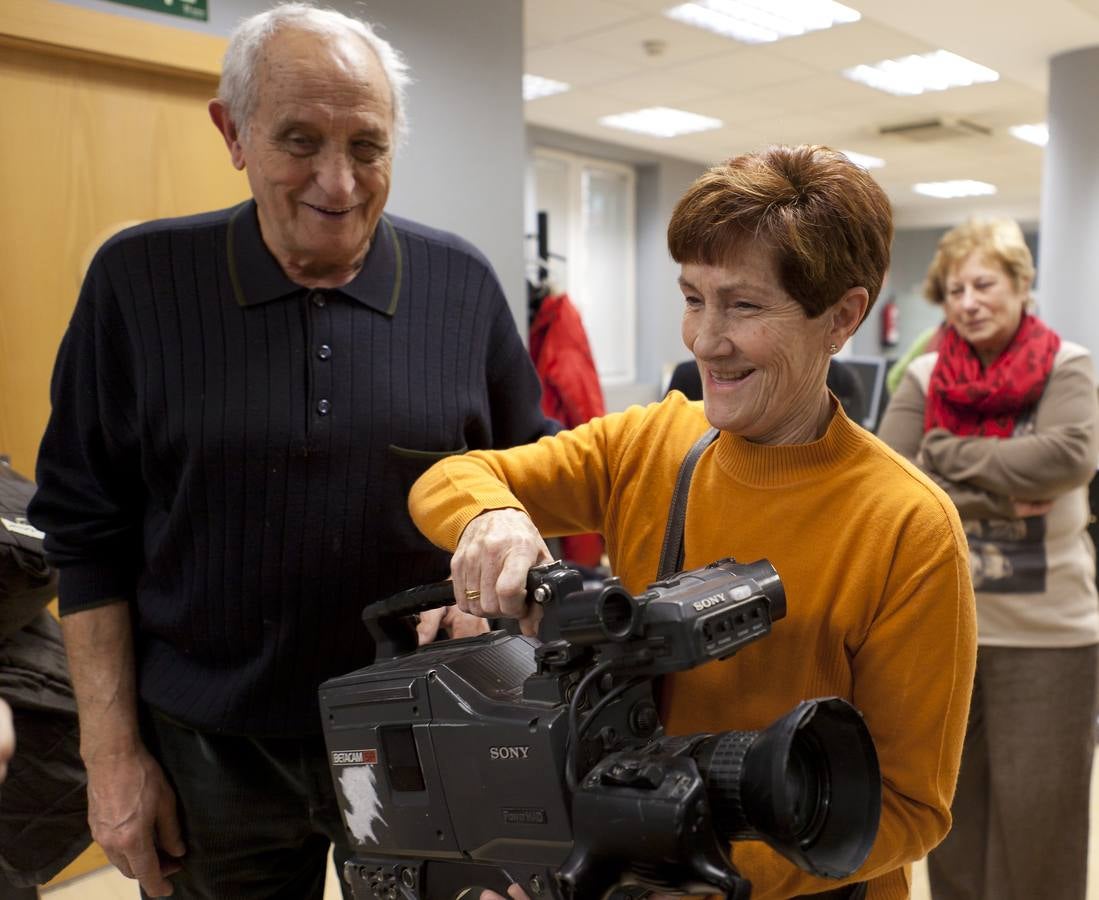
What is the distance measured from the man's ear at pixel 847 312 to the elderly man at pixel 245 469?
1.66 ft

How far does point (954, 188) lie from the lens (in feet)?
31.8

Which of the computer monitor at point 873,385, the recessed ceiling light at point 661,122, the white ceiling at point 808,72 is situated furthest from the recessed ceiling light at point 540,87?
the computer monitor at point 873,385

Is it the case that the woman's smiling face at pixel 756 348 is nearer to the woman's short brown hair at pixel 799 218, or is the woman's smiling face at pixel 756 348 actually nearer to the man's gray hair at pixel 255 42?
the woman's short brown hair at pixel 799 218

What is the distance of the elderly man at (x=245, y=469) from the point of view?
1149 mm

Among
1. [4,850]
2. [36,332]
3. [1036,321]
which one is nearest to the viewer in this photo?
[4,850]

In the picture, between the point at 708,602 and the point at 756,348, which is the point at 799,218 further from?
the point at 708,602

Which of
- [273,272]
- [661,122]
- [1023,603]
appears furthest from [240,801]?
[661,122]

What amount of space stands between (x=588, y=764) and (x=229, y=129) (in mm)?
891

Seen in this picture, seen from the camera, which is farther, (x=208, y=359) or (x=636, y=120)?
(x=636, y=120)

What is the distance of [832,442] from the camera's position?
0.94 m

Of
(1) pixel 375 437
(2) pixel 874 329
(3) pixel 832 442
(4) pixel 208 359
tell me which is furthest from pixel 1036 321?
(2) pixel 874 329

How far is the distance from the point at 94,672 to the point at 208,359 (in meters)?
0.42

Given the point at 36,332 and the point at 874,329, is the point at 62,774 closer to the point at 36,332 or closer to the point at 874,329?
the point at 36,332

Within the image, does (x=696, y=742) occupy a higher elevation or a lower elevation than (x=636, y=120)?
lower
